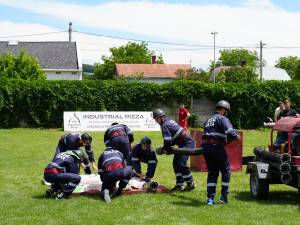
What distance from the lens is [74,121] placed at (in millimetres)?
30922

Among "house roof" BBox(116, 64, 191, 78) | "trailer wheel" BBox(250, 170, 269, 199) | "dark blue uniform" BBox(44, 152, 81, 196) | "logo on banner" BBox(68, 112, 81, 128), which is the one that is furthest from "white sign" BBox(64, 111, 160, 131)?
"house roof" BBox(116, 64, 191, 78)

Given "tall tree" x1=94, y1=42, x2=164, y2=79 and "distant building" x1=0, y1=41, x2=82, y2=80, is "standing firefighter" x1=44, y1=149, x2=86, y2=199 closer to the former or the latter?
"distant building" x1=0, y1=41, x2=82, y2=80

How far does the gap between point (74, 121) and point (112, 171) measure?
2034 cm

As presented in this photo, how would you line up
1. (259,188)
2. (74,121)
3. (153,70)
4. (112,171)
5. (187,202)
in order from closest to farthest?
(187,202)
(112,171)
(259,188)
(74,121)
(153,70)

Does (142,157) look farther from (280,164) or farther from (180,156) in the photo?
(280,164)

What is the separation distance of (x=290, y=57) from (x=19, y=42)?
298ft

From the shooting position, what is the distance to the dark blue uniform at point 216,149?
10.3 metres

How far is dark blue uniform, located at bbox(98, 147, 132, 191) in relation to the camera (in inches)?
428

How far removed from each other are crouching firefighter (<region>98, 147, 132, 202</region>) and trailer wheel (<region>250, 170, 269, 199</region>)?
2403mm

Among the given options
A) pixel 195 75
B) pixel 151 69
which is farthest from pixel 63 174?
pixel 151 69

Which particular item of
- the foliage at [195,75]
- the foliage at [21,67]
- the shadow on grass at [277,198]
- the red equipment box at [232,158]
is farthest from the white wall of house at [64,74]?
the shadow on grass at [277,198]

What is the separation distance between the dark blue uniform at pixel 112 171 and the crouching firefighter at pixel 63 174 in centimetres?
48

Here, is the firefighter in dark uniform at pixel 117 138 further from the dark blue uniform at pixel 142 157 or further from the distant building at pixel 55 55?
the distant building at pixel 55 55

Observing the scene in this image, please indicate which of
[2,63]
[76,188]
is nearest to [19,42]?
[2,63]
